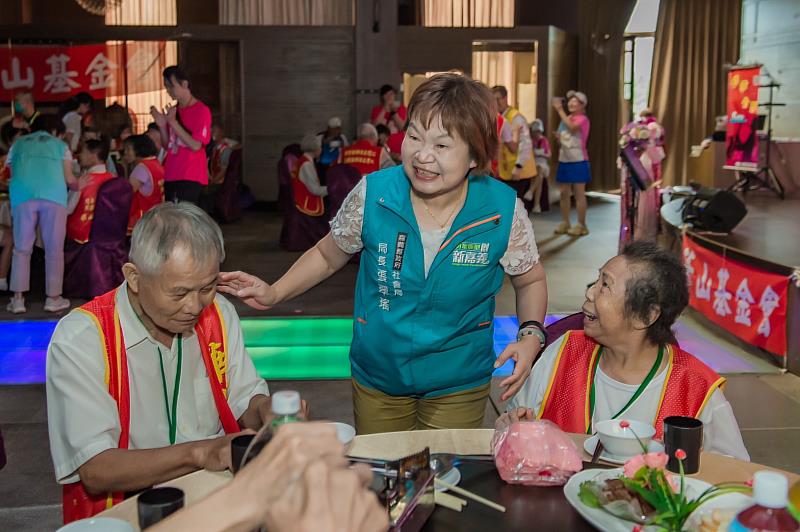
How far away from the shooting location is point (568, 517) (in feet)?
5.22

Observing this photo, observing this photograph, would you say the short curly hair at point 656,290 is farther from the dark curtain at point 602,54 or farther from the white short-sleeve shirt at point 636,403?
the dark curtain at point 602,54

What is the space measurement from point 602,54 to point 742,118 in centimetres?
352

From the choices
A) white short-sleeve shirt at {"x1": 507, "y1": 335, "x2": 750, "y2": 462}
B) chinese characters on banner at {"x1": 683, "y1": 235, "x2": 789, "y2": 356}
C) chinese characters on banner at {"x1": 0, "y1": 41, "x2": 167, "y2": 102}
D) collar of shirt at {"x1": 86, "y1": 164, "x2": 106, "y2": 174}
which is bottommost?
chinese characters on banner at {"x1": 683, "y1": 235, "x2": 789, "y2": 356}

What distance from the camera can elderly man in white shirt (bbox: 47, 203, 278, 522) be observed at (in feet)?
6.07

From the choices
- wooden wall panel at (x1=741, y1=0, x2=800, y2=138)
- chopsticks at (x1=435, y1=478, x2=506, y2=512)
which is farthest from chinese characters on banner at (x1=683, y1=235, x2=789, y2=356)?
wooden wall panel at (x1=741, y1=0, x2=800, y2=138)

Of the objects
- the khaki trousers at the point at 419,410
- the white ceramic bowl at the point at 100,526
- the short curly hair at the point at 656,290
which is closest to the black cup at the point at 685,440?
the short curly hair at the point at 656,290

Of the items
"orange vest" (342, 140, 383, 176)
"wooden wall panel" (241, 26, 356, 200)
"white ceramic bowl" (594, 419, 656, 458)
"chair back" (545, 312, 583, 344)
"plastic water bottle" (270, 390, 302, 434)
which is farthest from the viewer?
"wooden wall panel" (241, 26, 356, 200)

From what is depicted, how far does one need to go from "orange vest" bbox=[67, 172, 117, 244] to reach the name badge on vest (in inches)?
175

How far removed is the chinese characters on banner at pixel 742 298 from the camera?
496cm

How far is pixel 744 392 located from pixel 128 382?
3470 mm

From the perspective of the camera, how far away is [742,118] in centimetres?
1130

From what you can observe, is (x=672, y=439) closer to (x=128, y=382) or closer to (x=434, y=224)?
(x=434, y=224)

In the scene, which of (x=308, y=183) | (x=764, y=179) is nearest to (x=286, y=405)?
(x=308, y=183)

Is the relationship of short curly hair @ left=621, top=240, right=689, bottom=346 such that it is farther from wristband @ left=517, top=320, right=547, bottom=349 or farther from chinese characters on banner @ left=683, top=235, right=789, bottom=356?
chinese characters on banner @ left=683, top=235, right=789, bottom=356
